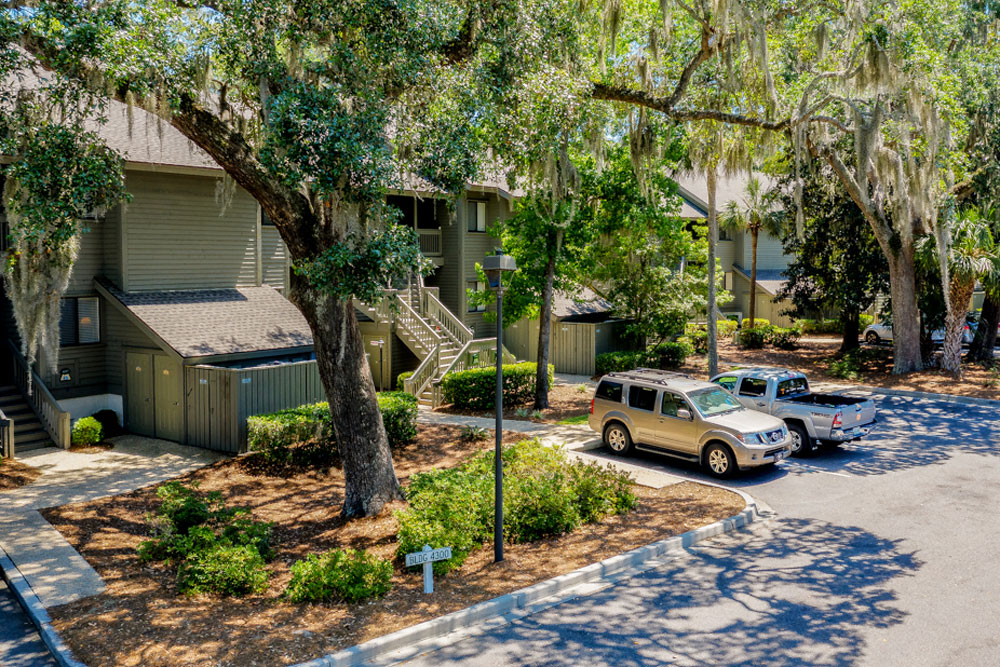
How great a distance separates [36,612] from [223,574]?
207 cm

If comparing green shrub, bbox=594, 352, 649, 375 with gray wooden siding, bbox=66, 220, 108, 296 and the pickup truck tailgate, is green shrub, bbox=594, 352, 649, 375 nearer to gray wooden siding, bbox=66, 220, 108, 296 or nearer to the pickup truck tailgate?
the pickup truck tailgate

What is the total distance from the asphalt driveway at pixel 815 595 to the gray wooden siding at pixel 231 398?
9.76m

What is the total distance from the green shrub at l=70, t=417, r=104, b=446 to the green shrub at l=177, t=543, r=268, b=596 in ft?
30.3

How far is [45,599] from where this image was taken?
9055mm

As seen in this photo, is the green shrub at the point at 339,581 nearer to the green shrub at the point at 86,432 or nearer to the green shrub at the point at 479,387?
the green shrub at the point at 86,432

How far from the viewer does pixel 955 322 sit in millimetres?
23984

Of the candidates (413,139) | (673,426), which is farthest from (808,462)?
(413,139)

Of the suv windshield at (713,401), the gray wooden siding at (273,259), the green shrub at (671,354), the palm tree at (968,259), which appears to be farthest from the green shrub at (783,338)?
the gray wooden siding at (273,259)

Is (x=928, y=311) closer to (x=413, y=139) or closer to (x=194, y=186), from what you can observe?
(x=413, y=139)

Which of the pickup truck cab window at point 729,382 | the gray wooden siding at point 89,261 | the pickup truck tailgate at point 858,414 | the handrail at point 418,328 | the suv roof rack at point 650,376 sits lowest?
the pickup truck tailgate at point 858,414

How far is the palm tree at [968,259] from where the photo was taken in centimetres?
2248

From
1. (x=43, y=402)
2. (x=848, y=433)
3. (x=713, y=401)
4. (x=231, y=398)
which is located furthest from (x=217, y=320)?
(x=848, y=433)

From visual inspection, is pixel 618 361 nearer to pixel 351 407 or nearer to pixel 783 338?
pixel 783 338

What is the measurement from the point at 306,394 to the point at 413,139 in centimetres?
820
